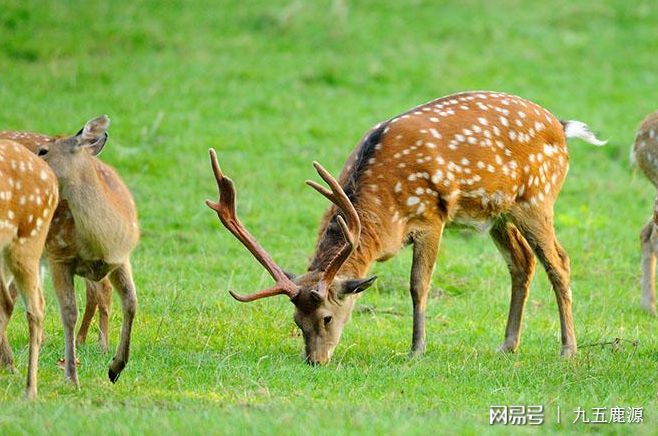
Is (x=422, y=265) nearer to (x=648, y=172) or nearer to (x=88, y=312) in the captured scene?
(x=88, y=312)

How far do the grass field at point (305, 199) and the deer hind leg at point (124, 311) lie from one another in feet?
0.60

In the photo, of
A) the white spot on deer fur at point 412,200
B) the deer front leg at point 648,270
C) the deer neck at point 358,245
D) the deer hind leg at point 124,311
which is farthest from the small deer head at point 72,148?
the deer front leg at point 648,270

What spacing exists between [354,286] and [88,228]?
71.9 inches

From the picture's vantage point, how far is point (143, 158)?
1445cm

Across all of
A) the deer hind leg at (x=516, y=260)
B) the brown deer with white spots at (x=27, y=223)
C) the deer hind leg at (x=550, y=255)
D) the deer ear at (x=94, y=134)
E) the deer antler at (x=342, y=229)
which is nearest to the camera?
the brown deer with white spots at (x=27, y=223)

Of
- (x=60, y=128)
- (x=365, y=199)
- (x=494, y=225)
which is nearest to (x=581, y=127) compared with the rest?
(x=494, y=225)

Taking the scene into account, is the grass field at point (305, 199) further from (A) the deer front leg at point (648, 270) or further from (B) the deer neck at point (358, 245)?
(B) the deer neck at point (358, 245)

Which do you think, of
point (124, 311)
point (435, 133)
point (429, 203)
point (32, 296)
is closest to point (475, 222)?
point (429, 203)

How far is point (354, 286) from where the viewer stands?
8.86m

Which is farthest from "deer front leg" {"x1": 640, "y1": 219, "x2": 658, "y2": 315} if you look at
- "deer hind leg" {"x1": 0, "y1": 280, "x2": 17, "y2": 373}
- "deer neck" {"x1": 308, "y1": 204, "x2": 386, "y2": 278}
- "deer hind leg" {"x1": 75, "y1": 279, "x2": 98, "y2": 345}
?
"deer hind leg" {"x1": 0, "y1": 280, "x2": 17, "y2": 373}

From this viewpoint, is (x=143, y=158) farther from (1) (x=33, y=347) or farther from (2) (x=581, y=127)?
(1) (x=33, y=347)

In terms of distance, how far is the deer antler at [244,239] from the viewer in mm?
8688

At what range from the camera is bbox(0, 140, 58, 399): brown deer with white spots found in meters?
7.59

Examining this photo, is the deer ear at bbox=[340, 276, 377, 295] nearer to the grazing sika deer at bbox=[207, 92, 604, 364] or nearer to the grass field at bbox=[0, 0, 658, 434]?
the grazing sika deer at bbox=[207, 92, 604, 364]
